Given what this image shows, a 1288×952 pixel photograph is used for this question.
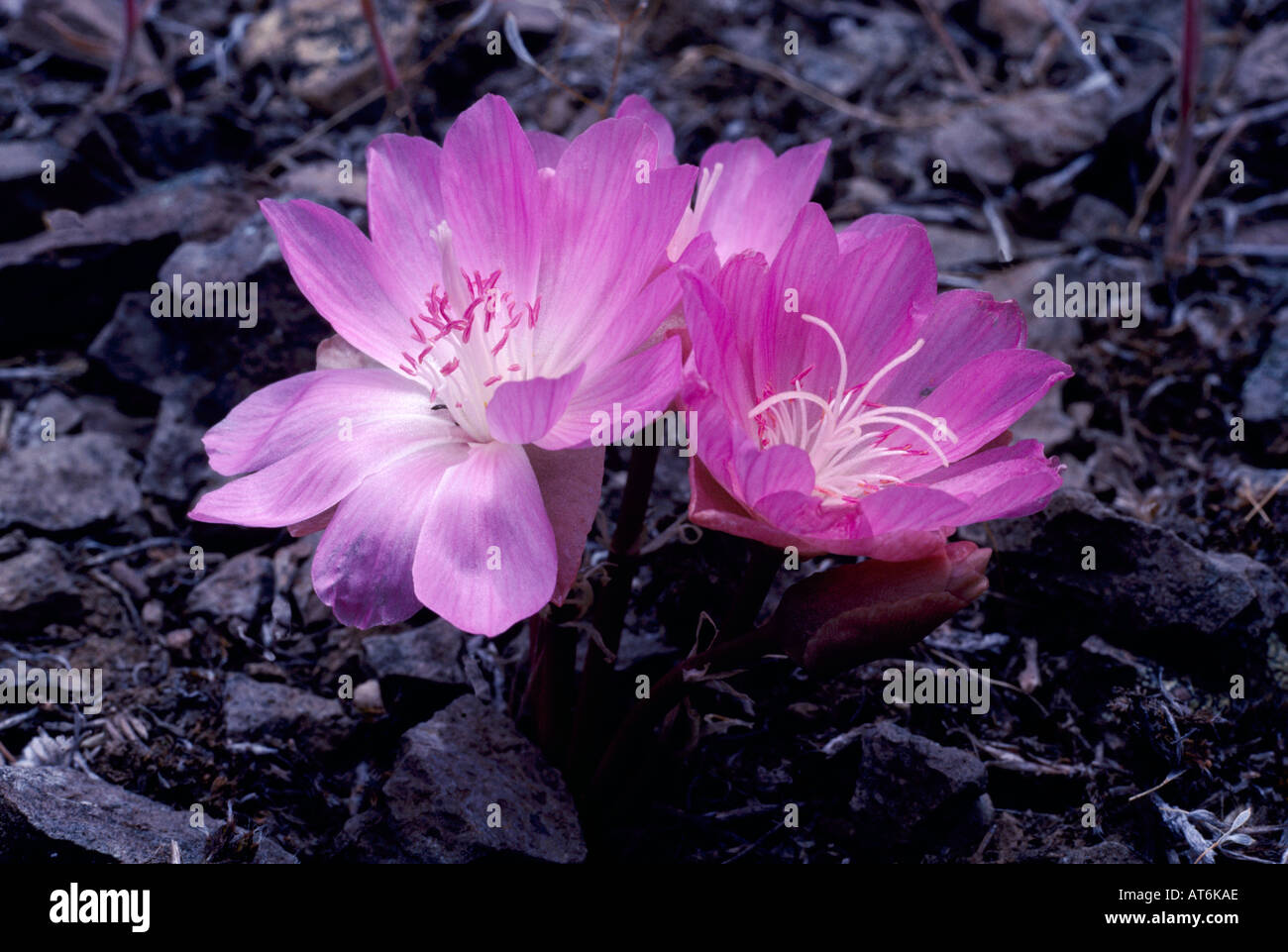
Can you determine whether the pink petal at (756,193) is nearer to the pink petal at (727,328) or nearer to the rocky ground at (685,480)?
the pink petal at (727,328)

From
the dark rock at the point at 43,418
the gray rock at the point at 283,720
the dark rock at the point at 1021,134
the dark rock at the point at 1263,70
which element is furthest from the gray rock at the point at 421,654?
the dark rock at the point at 1263,70

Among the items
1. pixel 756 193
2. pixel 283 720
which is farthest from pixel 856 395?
pixel 283 720

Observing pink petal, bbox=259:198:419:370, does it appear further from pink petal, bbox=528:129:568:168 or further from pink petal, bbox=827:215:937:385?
pink petal, bbox=827:215:937:385

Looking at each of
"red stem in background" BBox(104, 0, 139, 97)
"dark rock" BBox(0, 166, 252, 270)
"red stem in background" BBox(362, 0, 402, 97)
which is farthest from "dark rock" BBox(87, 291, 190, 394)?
"red stem in background" BBox(104, 0, 139, 97)

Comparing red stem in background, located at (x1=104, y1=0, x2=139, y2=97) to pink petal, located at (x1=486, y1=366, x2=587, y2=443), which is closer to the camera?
pink petal, located at (x1=486, y1=366, x2=587, y2=443)

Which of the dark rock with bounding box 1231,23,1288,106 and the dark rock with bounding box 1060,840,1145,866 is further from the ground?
the dark rock with bounding box 1231,23,1288,106

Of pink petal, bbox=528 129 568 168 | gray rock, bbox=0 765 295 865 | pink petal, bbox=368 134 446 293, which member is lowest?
gray rock, bbox=0 765 295 865
